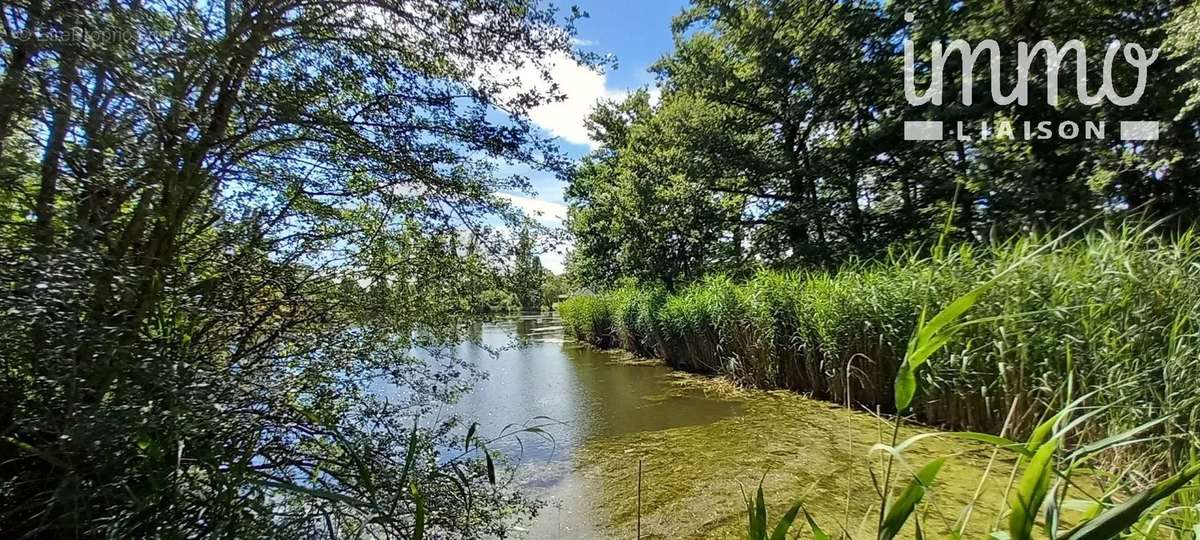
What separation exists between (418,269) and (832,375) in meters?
4.60

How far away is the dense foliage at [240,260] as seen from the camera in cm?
128

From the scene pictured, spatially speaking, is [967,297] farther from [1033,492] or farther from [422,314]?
[422,314]

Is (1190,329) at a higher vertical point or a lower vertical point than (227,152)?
lower

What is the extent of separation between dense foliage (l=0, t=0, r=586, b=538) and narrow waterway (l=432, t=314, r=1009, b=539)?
2.42ft

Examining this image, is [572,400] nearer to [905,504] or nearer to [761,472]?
[761,472]

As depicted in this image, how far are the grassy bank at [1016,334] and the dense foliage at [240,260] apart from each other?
1.79m

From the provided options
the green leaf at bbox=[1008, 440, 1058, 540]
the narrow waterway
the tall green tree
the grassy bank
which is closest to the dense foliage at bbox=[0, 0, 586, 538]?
the tall green tree

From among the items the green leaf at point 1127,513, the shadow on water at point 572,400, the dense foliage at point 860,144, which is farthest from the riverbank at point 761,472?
the dense foliage at point 860,144

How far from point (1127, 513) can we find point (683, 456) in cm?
369

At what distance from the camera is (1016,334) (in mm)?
3398

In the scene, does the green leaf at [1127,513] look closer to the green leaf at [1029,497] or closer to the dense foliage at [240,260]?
the green leaf at [1029,497]

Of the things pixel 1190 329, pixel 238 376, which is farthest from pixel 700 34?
pixel 238 376

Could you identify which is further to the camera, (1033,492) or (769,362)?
(769,362)

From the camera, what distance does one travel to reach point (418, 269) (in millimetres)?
2758
